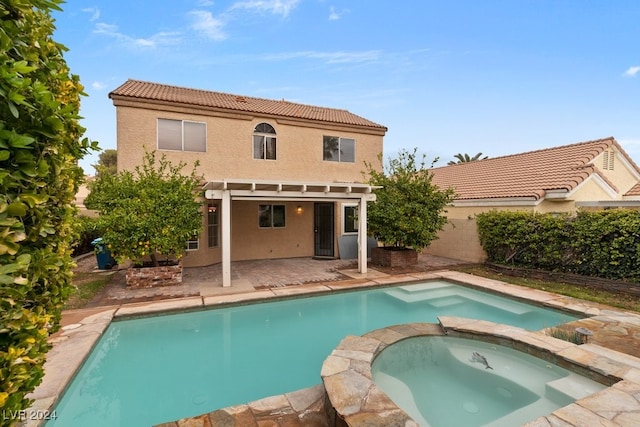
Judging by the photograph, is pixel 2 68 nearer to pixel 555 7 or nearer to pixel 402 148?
pixel 402 148

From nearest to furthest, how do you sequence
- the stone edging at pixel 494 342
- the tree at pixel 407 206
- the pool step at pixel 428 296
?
the stone edging at pixel 494 342
the pool step at pixel 428 296
the tree at pixel 407 206

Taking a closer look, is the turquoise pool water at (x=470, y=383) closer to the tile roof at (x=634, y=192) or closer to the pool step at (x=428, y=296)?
the pool step at (x=428, y=296)

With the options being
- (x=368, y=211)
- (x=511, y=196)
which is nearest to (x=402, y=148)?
(x=368, y=211)

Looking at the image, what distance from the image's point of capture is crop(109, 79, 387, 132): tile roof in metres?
12.8

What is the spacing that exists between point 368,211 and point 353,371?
9.77m

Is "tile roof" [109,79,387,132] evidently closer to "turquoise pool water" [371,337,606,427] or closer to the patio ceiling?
the patio ceiling

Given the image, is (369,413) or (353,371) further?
(353,371)

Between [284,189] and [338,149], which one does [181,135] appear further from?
[338,149]

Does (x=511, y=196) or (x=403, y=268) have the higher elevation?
(x=511, y=196)

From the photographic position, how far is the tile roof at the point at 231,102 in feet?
41.9

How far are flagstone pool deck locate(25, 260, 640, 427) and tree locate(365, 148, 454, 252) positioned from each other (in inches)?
111

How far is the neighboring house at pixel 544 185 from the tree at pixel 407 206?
112 inches

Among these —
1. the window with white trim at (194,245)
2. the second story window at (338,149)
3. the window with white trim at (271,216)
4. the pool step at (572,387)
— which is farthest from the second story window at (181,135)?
the pool step at (572,387)

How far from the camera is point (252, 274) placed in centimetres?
1210
